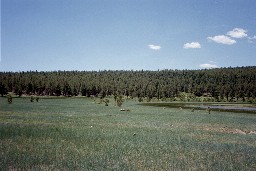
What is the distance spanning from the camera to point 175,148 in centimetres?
2275

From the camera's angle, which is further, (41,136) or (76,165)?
(41,136)

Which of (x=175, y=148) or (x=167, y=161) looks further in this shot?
(x=175, y=148)

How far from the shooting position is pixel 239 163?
1794 centimetres

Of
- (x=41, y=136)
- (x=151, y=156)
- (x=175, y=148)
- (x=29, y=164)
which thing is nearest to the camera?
(x=29, y=164)

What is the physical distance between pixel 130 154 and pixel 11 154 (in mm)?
6984

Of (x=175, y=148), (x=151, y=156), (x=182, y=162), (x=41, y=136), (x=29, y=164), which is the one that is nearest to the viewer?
(x=29, y=164)

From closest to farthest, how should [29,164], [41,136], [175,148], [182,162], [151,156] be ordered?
[29,164] < [182,162] < [151,156] < [175,148] < [41,136]

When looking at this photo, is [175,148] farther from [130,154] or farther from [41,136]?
[41,136]

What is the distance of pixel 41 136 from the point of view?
84.0ft

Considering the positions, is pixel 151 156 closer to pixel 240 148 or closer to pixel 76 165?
pixel 76 165

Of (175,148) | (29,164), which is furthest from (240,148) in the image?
(29,164)

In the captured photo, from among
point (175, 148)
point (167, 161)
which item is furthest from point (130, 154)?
point (175, 148)

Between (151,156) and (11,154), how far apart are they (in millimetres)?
8123

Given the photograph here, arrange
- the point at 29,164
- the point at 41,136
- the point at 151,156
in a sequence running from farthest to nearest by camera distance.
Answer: the point at 41,136
the point at 151,156
the point at 29,164
